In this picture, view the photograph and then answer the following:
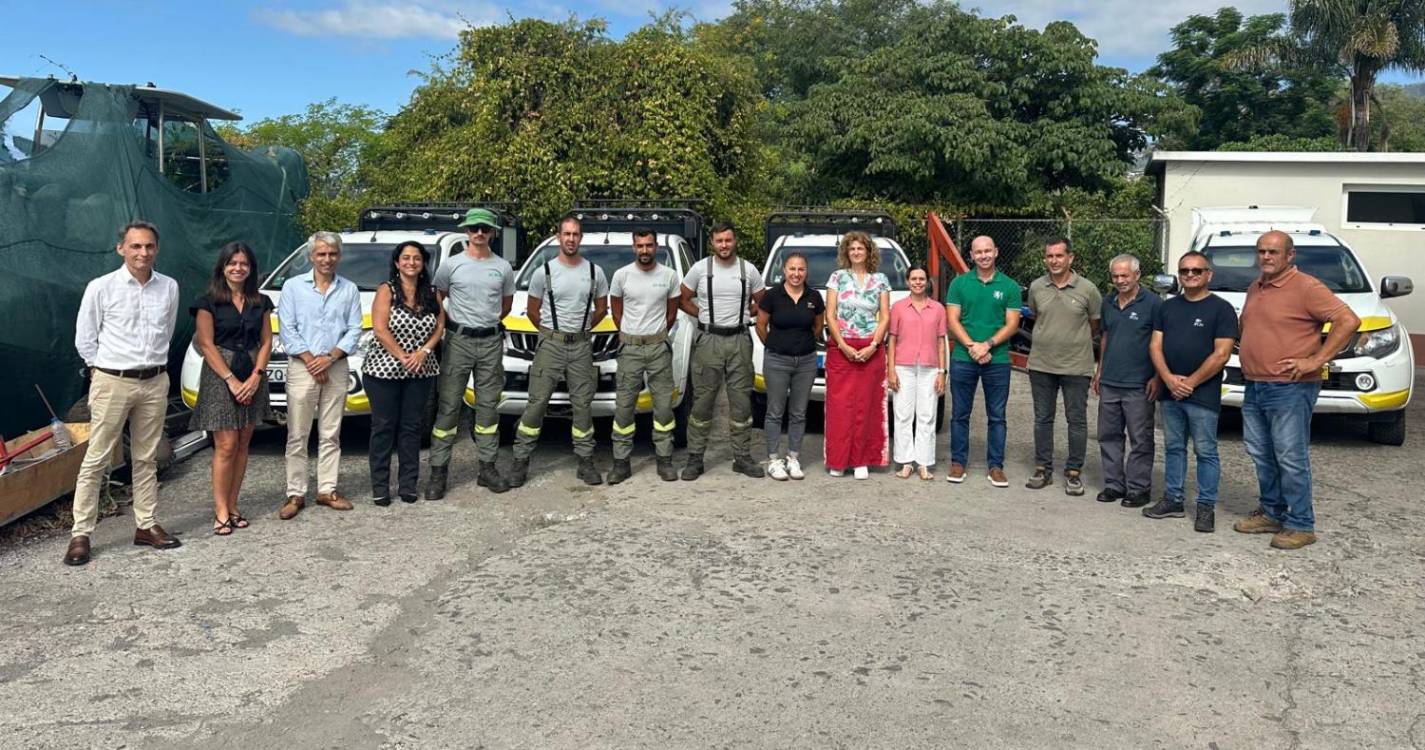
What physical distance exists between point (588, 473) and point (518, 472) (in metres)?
0.49

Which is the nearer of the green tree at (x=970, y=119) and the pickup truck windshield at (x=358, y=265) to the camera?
the pickup truck windshield at (x=358, y=265)

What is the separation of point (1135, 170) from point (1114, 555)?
57.9 ft

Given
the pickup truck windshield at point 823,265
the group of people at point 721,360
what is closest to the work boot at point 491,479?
the group of people at point 721,360

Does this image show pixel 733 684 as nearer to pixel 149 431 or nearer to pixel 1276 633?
pixel 1276 633

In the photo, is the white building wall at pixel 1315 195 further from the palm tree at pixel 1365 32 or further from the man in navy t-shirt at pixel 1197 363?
the palm tree at pixel 1365 32

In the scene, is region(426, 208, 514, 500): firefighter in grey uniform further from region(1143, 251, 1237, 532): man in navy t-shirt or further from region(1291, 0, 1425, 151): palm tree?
region(1291, 0, 1425, 151): palm tree

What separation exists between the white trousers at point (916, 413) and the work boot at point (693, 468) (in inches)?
56.1

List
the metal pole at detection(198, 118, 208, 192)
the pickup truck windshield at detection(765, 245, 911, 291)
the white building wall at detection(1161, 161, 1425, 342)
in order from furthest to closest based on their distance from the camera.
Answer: the white building wall at detection(1161, 161, 1425, 342)
the metal pole at detection(198, 118, 208, 192)
the pickup truck windshield at detection(765, 245, 911, 291)

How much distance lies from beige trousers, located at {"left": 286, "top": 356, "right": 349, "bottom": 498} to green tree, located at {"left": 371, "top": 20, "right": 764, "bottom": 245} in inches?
343

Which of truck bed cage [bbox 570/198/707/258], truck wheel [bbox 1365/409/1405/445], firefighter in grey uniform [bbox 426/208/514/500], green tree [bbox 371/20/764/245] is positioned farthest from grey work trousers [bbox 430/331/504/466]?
green tree [bbox 371/20/764/245]

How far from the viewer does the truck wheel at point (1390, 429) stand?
8.84 m

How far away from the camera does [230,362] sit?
20.2ft

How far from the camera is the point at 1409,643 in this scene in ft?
15.3

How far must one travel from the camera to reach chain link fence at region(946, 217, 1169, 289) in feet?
52.7
